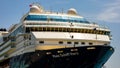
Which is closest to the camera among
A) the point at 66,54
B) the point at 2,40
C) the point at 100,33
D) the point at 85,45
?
the point at 66,54

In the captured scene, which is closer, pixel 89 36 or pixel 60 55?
pixel 60 55

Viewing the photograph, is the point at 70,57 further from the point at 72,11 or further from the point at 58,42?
the point at 72,11

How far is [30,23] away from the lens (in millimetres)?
43750

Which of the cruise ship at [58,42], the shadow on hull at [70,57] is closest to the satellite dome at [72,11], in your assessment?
the cruise ship at [58,42]

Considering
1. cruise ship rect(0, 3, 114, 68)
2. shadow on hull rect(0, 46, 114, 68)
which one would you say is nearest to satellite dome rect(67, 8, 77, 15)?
cruise ship rect(0, 3, 114, 68)

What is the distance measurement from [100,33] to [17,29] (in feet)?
34.2

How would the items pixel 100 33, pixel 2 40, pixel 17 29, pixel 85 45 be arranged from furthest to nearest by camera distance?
1. pixel 2 40
2. pixel 17 29
3. pixel 100 33
4. pixel 85 45

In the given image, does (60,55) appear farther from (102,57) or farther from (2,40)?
(2,40)

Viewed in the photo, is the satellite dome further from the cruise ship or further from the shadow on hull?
the shadow on hull

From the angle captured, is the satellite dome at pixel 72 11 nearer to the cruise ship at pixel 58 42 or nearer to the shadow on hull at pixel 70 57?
the cruise ship at pixel 58 42

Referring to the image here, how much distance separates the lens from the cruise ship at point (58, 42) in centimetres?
3903

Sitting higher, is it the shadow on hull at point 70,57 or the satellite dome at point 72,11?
the satellite dome at point 72,11

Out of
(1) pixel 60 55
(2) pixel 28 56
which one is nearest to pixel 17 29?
(2) pixel 28 56

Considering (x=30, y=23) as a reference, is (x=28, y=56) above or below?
below
